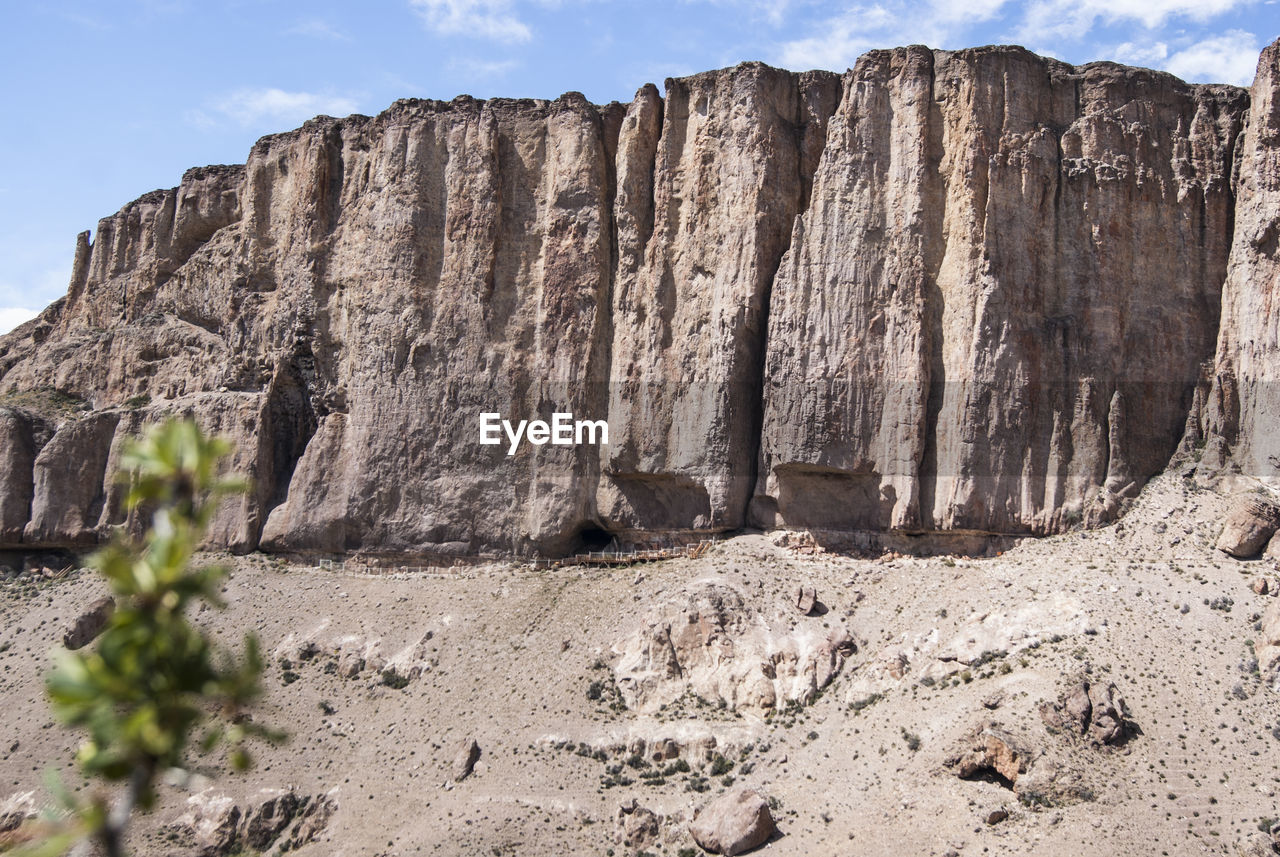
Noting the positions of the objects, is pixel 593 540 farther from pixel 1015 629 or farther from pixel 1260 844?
pixel 1260 844

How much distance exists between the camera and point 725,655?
32.4 metres

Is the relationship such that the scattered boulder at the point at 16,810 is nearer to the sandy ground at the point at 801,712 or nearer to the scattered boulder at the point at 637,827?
the sandy ground at the point at 801,712

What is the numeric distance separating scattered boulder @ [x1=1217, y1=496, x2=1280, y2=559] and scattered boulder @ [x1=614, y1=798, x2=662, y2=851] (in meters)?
16.3

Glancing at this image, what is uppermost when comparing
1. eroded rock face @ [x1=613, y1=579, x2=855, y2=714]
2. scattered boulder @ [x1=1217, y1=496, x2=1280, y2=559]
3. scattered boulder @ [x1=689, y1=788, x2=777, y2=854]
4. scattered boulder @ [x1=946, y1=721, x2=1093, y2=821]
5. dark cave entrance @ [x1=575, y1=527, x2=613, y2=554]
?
scattered boulder @ [x1=1217, y1=496, x2=1280, y2=559]

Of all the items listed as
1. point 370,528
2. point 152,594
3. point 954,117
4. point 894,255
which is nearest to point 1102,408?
point 894,255

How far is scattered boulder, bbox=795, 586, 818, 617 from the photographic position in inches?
1313

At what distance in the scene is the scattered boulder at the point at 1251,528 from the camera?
30.5 meters

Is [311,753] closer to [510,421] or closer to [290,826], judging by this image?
[290,826]

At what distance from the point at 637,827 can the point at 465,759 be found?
5.45 m

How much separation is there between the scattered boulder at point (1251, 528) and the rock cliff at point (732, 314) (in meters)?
2.21

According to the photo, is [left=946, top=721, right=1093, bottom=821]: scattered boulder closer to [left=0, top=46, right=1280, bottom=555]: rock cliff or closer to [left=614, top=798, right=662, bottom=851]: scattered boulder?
[left=614, top=798, right=662, bottom=851]: scattered boulder

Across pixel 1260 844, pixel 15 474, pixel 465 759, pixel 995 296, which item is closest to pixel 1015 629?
pixel 1260 844

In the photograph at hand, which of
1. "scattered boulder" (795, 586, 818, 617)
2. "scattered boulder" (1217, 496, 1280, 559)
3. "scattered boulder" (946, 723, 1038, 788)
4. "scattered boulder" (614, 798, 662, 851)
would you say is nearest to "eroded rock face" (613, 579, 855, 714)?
"scattered boulder" (795, 586, 818, 617)

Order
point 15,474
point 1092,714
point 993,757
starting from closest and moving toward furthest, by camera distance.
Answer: point 993,757
point 1092,714
point 15,474
